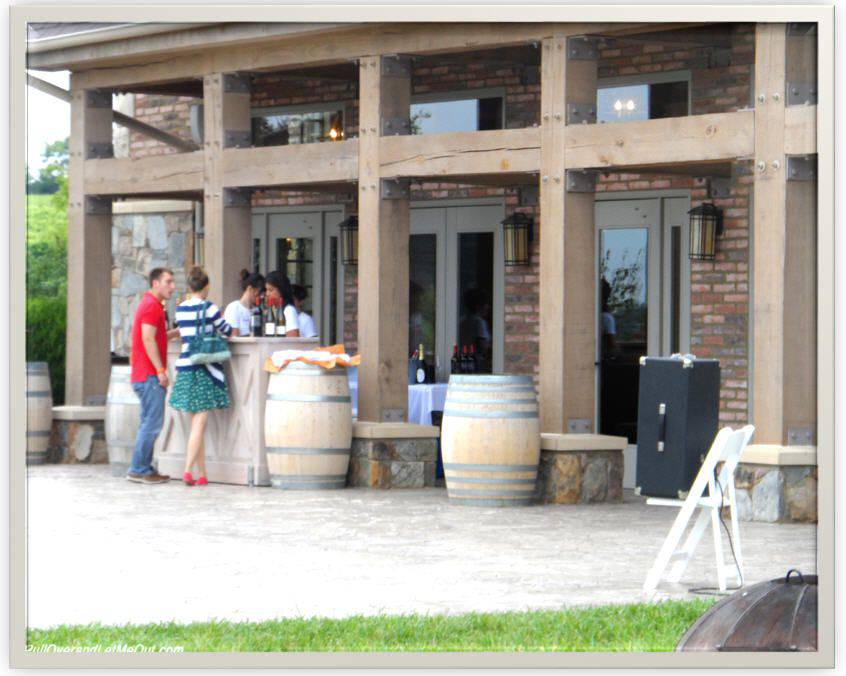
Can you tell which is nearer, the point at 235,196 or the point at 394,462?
the point at 394,462

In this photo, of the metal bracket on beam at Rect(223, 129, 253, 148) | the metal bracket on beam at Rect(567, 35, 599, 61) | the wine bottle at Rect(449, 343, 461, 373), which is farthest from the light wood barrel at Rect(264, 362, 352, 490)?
the metal bracket on beam at Rect(567, 35, 599, 61)

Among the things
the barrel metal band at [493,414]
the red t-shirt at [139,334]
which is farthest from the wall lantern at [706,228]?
the red t-shirt at [139,334]

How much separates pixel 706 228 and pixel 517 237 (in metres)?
1.90

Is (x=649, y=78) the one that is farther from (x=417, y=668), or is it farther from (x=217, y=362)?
(x=417, y=668)

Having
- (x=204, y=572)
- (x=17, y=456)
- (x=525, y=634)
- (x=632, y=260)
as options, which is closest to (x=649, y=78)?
(x=632, y=260)

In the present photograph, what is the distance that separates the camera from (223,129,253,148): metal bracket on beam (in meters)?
12.8

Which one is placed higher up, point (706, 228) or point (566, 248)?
point (706, 228)

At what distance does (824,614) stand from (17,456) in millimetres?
2786

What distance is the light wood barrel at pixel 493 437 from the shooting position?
10703 millimetres

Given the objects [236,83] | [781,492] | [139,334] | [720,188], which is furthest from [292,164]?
[781,492]

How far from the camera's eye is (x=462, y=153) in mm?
11406

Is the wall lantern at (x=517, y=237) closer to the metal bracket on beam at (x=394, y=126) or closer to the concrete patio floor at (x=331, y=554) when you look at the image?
the metal bracket on beam at (x=394, y=126)

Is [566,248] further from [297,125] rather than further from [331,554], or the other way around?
[297,125]

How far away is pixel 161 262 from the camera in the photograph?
16.7 metres
